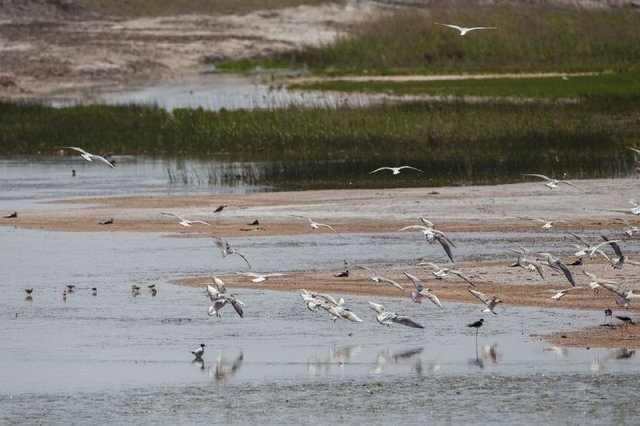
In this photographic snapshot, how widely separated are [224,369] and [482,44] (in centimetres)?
4969

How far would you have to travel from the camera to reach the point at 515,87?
178 ft

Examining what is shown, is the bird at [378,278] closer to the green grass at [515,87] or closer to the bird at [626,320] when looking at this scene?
the bird at [626,320]

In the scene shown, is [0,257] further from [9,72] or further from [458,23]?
[458,23]

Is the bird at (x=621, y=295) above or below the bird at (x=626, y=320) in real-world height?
above

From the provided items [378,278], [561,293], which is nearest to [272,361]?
[378,278]

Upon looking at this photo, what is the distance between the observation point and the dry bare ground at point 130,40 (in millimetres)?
64375

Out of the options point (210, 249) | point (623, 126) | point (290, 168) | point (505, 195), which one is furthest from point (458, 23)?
point (210, 249)

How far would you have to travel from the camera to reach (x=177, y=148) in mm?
48031

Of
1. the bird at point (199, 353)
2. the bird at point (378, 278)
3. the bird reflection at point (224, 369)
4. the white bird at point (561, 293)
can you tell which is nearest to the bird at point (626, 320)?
the white bird at point (561, 293)

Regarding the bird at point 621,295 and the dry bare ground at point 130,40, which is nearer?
the bird at point 621,295

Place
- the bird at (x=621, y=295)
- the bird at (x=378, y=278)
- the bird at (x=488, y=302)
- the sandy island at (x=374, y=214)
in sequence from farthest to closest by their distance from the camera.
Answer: the sandy island at (x=374, y=214)
the bird at (x=378, y=278)
the bird at (x=621, y=295)
the bird at (x=488, y=302)

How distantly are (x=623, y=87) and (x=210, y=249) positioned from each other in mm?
26535

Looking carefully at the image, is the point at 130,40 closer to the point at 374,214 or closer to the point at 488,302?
the point at 374,214

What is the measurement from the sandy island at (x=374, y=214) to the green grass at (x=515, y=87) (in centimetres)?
1495
